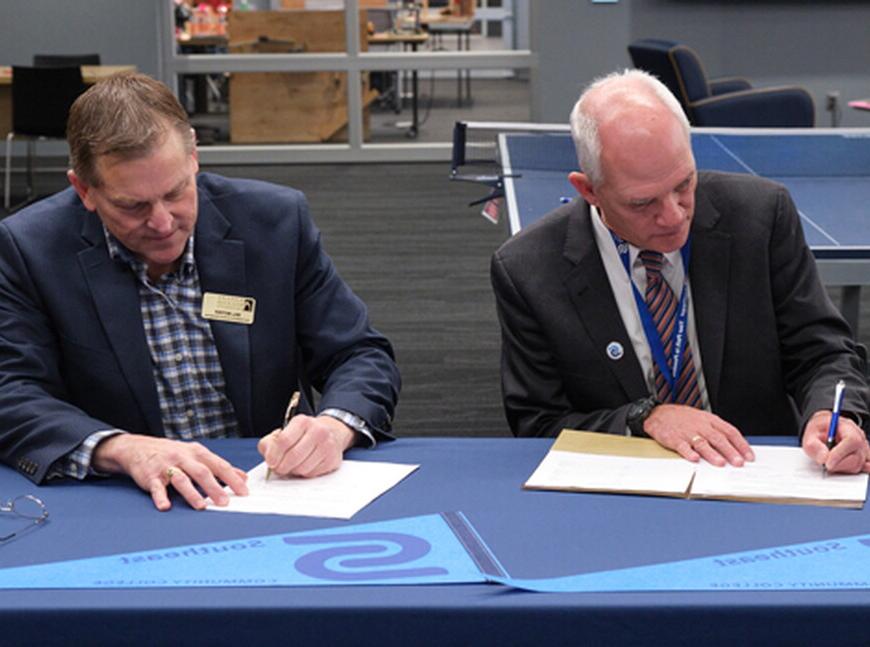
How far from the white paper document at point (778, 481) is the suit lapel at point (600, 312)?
44cm

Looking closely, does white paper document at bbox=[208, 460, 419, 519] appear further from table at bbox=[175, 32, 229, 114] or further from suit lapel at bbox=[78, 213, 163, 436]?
table at bbox=[175, 32, 229, 114]

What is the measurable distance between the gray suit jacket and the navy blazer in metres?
0.29

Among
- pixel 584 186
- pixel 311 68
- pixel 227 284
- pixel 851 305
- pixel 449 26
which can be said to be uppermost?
pixel 449 26

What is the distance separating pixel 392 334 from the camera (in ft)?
19.4

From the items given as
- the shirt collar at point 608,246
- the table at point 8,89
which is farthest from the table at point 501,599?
the table at point 8,89

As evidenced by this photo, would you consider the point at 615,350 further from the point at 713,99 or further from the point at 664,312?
the point at 713,99

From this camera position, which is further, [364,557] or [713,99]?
[713,99]

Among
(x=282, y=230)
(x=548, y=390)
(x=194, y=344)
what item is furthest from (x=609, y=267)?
(x=194, y=344)

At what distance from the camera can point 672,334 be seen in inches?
94.3

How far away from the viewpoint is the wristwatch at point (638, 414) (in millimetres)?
2182

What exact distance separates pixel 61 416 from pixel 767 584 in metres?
1.20

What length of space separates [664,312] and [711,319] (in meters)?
0.09

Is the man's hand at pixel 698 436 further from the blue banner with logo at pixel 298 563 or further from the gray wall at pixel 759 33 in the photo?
the gray wall at pixel 759 33

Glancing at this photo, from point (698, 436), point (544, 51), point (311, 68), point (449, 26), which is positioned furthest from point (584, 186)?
point (449, 26)
